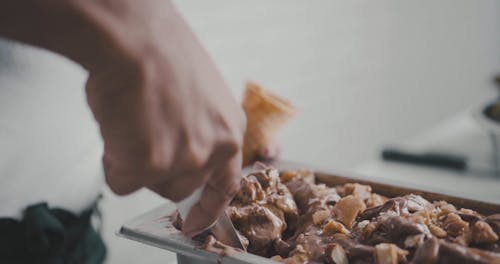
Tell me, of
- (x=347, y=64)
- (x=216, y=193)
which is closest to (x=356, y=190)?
(x=216, y=193)

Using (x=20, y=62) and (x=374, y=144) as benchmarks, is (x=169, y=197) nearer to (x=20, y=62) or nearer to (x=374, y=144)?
(x=20, y=62)

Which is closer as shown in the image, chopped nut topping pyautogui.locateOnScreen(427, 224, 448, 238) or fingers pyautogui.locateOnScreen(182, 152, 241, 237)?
fingers pyautogui.locateOnScreen(182, 152, 241, 237)

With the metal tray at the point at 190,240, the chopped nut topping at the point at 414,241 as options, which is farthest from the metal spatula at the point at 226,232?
the chopped nut topping at the point at 414,241

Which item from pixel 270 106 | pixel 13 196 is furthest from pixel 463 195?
pixel 13 196

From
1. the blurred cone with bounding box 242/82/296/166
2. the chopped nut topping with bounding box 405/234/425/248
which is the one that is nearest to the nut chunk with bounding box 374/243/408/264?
the chopped nut topping with bounding box 405/234/425/248

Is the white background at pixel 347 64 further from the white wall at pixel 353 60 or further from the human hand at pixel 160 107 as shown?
the human hand at pixel 160 107

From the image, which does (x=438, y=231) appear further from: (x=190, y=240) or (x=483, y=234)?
(x=190, y=240)

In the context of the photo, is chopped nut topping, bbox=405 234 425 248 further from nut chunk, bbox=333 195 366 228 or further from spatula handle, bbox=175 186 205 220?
spatula handle, bbox=175 186 205 220
